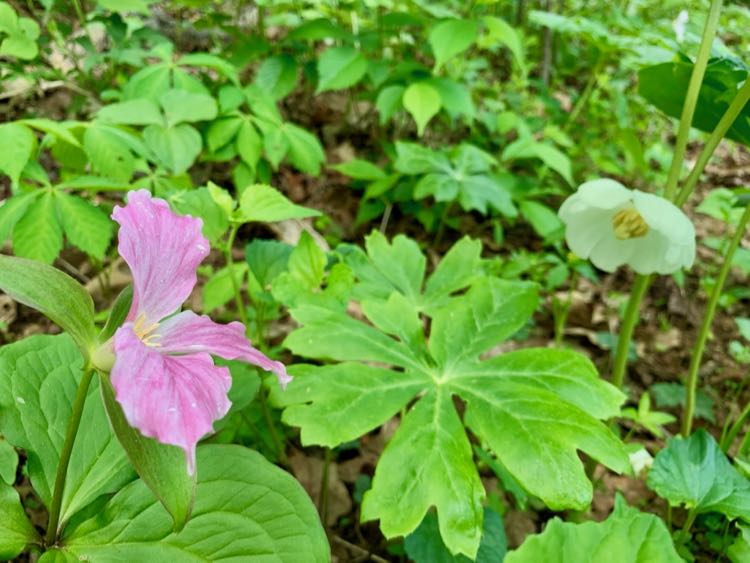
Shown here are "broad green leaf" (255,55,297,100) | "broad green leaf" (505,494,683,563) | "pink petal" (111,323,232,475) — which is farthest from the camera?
"broad green leaf" (255,55,297,100)

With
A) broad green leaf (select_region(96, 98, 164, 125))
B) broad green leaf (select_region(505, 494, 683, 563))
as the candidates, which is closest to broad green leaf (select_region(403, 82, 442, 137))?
broad green leaf (select_region(96, 98, 164, 125))

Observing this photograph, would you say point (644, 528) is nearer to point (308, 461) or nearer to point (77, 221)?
point (308, 461)

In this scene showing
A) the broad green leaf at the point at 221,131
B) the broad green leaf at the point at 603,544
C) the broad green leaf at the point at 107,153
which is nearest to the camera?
the broad green leaf at the point at 603,544

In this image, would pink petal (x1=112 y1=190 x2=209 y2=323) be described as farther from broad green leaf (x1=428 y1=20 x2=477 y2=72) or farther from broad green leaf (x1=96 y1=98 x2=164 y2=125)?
broad green leaf (x1=428 y1=20 x2=477 y2=72)

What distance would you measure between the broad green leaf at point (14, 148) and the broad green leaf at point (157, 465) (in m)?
0.91

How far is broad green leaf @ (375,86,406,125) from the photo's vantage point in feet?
7.06

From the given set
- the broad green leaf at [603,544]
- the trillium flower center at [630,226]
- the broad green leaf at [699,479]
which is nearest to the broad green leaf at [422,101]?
the trillium flower center at [630,226]

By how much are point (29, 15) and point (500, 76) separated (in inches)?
101

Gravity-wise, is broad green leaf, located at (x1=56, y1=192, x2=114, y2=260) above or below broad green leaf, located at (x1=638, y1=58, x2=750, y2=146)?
below

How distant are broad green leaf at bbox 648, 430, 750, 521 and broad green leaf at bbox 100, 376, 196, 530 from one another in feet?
2.88

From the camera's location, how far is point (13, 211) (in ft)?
4.43

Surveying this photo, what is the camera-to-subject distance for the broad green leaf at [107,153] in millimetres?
1486

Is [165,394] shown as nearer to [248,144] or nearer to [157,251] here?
[157,251]

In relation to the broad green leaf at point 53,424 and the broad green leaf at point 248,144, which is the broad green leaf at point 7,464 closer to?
the broad green leaf at point 53,424
